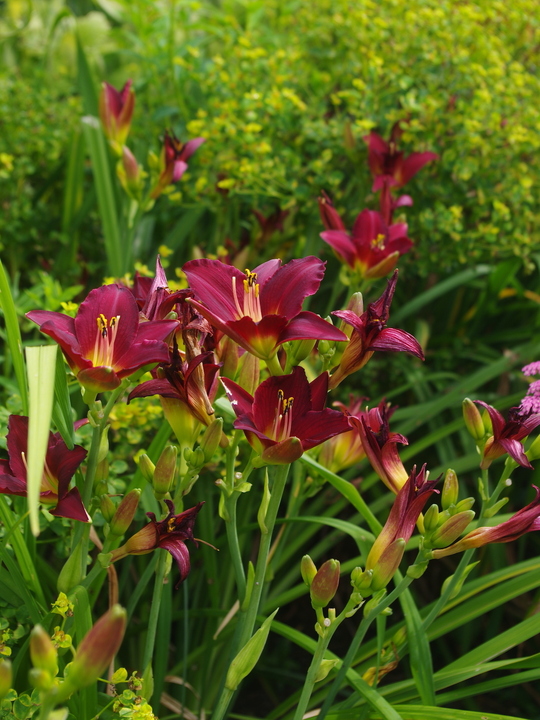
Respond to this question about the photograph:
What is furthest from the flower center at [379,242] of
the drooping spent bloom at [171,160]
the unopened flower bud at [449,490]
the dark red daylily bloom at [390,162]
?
the unopened flower bud at [449,490]

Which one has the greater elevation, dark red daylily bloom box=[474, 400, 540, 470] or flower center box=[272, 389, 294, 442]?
flower center box=[272, 389, 294, 442]

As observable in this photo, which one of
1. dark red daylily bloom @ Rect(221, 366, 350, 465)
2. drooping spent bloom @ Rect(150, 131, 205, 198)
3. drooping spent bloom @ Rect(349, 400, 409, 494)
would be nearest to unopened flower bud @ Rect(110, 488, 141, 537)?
dark red daylily bloom @ Rect(221, 366, 350, 465)

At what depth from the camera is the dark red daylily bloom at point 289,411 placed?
632 millimetres

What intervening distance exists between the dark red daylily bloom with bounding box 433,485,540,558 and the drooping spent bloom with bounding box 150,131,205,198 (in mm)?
835

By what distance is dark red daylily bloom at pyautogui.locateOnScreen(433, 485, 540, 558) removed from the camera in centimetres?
68

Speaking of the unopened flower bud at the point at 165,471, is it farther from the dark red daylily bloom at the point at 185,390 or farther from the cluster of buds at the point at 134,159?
the cluster of buds at the point at 134,159

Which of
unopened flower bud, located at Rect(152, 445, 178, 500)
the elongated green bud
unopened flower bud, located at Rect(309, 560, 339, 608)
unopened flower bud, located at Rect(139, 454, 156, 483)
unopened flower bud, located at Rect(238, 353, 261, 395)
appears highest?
unopened flower bud, located at Rect(238, 353, 261, 395)

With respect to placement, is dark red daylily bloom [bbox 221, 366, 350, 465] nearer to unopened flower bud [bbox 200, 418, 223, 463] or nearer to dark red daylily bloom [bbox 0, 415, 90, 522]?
unopened flower bud [bbox 200, 418, 223, 463]

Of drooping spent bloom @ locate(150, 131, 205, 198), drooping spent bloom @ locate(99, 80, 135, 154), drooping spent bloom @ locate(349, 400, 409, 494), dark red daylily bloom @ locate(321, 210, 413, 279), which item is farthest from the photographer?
drooping spent bloom @ locate(99, 80, 135, 154)

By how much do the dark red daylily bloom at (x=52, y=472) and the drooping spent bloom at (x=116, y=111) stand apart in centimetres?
84

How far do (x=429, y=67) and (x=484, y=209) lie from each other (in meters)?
0.35

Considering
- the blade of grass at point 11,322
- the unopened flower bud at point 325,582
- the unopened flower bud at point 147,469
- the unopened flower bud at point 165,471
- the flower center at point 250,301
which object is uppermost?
the flower center at point 250,301

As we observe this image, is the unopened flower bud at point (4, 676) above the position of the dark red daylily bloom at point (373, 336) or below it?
below

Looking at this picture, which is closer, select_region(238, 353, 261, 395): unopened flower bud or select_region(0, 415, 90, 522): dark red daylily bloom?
select_region(0, 415, 90, 522): dark red daylily bloom
